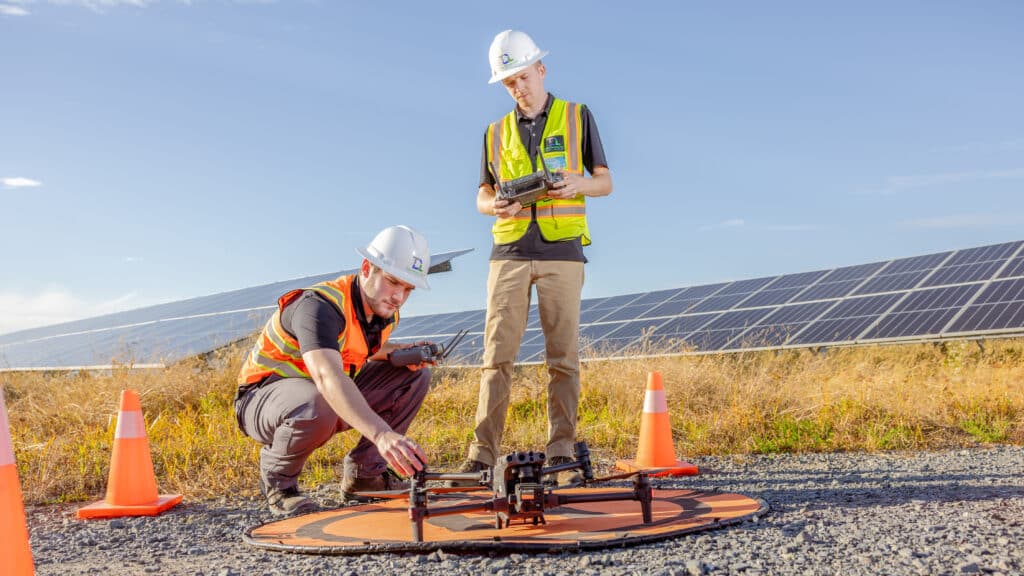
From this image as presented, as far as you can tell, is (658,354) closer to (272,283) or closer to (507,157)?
(507,157)

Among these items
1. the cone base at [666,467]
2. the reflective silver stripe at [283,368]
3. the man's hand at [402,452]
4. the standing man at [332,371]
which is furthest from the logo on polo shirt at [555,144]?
the man's hand at [402,452]

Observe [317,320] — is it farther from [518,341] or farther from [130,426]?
[130,426]

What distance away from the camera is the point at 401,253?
12.3 ft

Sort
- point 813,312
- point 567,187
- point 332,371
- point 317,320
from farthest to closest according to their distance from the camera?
1. point 813,312
2. point 567,187
3. point 317,320
4. point 332,371

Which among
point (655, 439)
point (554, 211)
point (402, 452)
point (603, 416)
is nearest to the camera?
point (402, 452)

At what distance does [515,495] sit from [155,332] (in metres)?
11.6

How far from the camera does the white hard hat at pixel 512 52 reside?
14.3ft

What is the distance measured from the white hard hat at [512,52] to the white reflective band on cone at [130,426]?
270cm

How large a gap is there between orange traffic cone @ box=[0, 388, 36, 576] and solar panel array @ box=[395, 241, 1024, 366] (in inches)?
218

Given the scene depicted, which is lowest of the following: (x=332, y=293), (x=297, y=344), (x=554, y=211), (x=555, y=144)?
(x=297, y=344)

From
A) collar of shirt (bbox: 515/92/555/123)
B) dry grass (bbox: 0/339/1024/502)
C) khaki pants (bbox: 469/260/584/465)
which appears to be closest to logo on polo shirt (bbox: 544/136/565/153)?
collar of shirt (bbox: 515/92/555/123)

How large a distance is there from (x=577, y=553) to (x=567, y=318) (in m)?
1.62

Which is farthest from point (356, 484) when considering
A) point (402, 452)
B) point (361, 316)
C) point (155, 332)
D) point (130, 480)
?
point (155, 332)

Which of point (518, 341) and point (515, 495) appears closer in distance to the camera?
point (515, 495)
